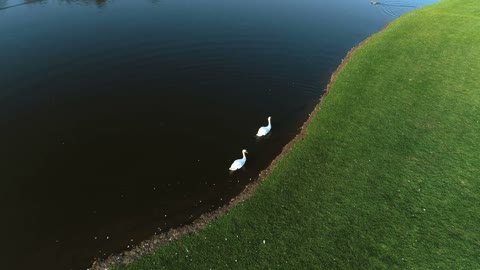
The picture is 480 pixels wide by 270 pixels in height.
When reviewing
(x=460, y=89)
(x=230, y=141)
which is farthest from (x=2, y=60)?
(x=460, y=89)

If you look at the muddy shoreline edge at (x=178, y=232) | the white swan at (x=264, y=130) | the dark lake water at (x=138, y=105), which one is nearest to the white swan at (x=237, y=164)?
the dark lake water at (x=138, y=105)

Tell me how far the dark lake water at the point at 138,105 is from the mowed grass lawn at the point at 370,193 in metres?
2.10

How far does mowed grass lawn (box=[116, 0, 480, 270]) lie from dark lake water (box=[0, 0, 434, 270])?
6.90ft

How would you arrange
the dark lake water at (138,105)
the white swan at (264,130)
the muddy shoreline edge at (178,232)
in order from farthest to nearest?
the white swan at (264,130) → the dark lake water at (138,105) → the muddy shoreline edge at (178,232)

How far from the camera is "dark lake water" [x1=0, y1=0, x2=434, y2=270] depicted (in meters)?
16.3

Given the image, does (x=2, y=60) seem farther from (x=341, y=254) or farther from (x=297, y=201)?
(x=341, y=254)

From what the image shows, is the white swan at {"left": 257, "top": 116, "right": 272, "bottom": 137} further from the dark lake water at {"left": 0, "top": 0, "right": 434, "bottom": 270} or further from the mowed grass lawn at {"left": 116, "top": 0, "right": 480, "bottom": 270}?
the mowed grass lawn at {"left": 116, "top": 0, "right": 480, "bottom": 270}

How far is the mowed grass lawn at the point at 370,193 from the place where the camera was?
14.0 meters

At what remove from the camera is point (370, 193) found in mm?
16719

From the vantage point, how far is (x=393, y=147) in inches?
763

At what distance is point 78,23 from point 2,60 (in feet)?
29.5

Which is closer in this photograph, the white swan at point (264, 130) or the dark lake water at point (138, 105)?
the dark lake water at point (138, 105)

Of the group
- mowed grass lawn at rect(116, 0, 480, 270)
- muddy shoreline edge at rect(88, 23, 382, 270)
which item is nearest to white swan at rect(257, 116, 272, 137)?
muddy shoreline edge at rect(88, 23, 382, 270)

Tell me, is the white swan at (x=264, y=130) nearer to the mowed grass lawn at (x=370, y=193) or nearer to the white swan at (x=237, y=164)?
the mowed grass lawn at (x=370, y=193)
